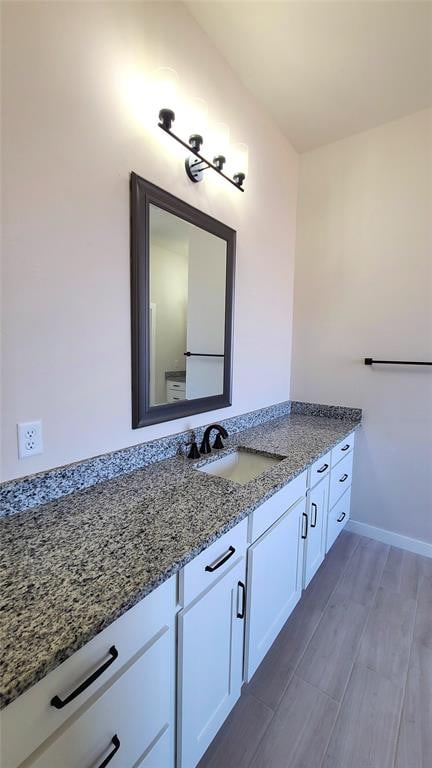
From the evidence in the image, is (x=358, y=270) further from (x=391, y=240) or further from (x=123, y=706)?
(x=123, y=706)

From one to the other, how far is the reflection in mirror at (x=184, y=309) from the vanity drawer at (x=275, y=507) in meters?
→ 0.61

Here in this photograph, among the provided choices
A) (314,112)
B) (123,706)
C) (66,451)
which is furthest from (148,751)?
(314,112)

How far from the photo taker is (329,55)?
5.24 ft

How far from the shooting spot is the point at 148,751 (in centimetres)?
81

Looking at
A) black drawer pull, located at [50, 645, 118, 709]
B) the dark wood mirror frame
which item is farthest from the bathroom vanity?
the dark wood mirror frame

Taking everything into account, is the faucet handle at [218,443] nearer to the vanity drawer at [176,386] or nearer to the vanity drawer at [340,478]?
the vanity drawer at [176,386]

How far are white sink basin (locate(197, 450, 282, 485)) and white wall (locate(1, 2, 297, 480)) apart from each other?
0.99ft

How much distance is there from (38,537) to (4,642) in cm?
33

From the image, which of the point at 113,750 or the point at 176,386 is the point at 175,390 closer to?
the point at 176,386

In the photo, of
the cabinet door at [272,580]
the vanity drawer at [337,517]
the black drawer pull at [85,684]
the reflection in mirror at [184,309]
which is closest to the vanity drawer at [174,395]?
the reflection in mirror at [184,309]

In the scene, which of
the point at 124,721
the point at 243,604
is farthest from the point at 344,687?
the point at 124,721

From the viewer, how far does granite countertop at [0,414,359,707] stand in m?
0.57

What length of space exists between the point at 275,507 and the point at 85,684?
0.83 meters

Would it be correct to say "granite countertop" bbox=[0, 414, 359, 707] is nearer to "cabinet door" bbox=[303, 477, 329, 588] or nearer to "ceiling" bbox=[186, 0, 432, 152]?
"cabinet door" bbox=[303, 477, 329, 588]
